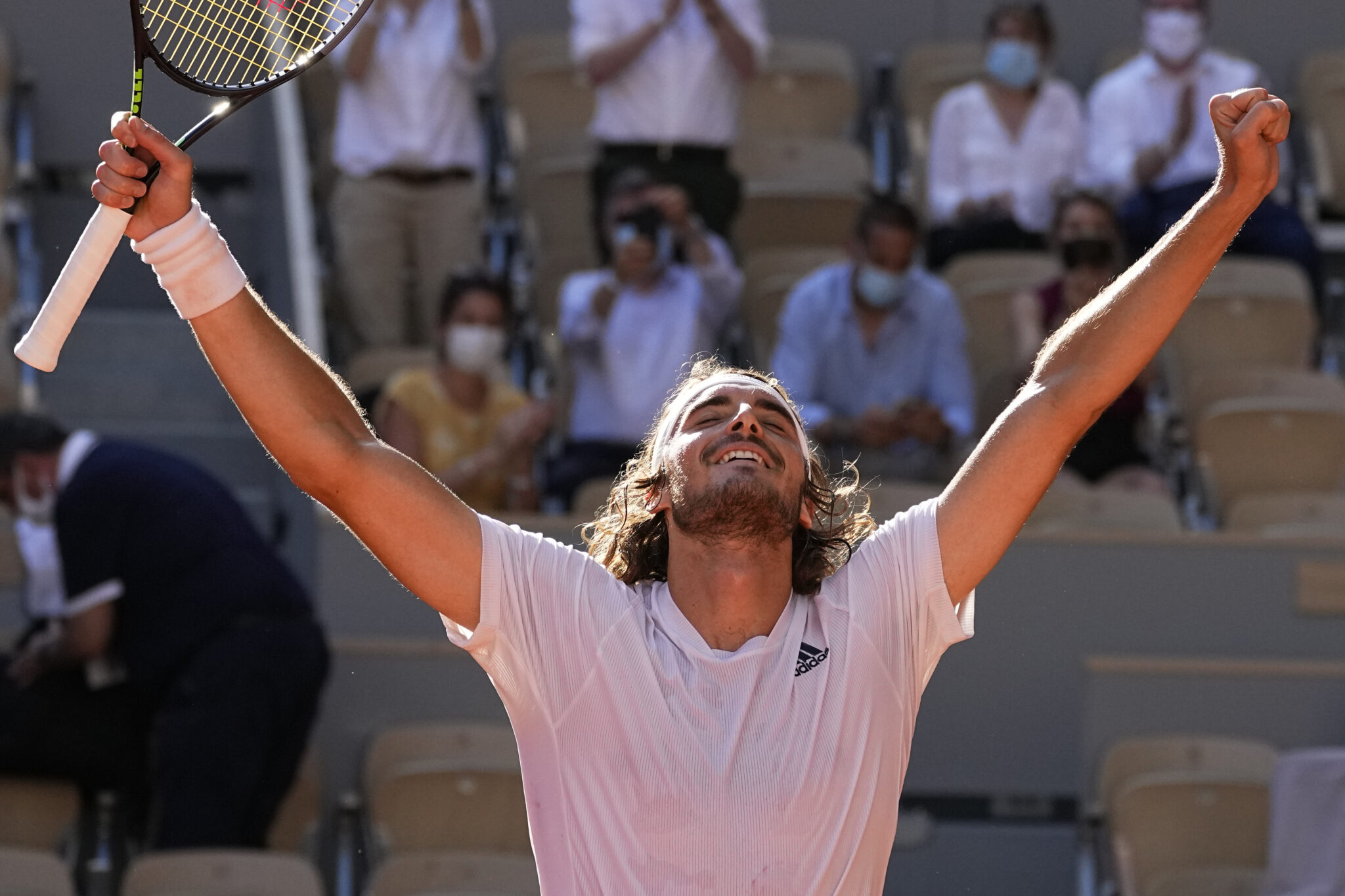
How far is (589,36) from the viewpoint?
7277mm

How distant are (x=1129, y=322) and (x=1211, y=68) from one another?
17.7 ft

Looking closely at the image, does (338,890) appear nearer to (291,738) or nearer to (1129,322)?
(291,738)

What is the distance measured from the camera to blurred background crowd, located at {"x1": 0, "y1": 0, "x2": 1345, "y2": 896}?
5.26 m

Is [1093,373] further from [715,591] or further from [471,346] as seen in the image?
[471,346]

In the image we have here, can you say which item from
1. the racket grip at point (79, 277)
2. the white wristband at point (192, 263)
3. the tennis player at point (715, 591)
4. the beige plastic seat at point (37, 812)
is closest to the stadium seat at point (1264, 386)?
the beige plastic seat at point (37, 812)

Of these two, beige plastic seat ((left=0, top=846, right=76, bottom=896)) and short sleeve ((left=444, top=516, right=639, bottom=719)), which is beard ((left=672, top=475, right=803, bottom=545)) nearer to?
short sleeve ((left=444, top=516, right=639, bottom=719))

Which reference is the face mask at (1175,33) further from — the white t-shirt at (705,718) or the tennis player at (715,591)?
the white t-shirt at (705,718)

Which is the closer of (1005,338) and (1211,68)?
(1005,338)

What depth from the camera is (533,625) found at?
2648 mm

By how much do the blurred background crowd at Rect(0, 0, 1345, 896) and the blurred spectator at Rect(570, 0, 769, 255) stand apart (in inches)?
0.6

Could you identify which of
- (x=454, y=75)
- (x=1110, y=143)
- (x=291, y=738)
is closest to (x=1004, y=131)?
(x=1110, y=143)

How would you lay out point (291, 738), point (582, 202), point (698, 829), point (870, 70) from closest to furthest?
point (698, 829) → point (291, 738) → point (582, 202) → point (870, 70)

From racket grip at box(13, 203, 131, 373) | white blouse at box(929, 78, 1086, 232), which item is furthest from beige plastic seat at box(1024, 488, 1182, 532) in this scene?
racket grip at box(13, 203, 131, 373)

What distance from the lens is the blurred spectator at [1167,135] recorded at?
7328 millimetres
